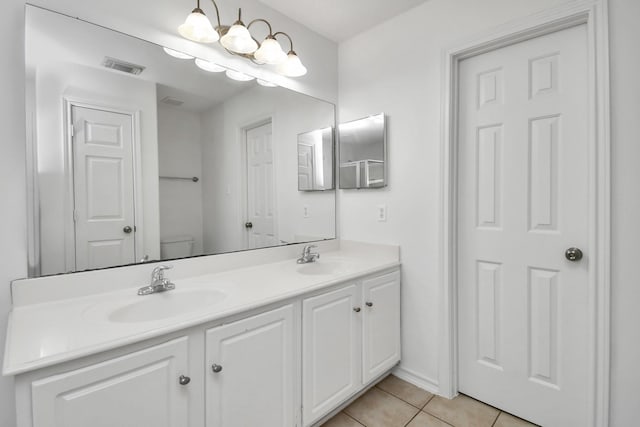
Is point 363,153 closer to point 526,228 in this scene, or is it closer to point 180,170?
point 526,228

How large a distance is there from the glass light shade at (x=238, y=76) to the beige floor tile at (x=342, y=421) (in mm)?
1952

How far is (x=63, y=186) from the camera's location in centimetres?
120

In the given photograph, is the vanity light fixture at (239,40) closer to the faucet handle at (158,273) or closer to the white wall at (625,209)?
the faucet handle at (158,273)

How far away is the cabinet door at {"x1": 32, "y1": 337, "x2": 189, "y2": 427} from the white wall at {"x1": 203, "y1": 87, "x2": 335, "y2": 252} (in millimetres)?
734

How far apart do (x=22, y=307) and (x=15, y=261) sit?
0.17m

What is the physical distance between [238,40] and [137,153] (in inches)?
30.0

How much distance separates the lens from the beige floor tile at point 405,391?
1.75m

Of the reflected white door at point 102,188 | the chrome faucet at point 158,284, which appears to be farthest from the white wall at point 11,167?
the chrome faucet at point 158,284

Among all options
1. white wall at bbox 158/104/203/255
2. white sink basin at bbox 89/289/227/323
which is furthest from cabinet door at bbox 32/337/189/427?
white wall at bbox 158/104/203/255

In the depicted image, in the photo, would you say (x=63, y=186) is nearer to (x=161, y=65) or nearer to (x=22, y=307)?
(x=22, y=307)

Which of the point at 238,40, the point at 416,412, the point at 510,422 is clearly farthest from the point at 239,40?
the point at 510,422

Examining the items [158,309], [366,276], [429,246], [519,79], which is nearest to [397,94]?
[519,79]

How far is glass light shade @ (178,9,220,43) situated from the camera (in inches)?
55.2

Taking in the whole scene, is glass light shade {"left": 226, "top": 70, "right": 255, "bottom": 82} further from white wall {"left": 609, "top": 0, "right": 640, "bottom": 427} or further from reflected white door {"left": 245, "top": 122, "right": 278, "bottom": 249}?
white wall {"left": 609, "top": 0, "right": 640, "bottom": 427}
